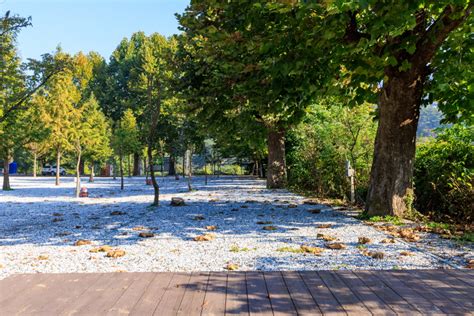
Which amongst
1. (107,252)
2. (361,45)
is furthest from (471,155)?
(107,252)

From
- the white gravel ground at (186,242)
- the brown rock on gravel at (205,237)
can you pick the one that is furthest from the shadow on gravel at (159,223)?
the brown rock on gravel at (205,237)

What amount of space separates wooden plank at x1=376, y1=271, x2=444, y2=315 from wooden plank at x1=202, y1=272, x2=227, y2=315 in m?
1.61

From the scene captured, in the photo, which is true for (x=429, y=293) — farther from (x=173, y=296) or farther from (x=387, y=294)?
(x=173, y=296)

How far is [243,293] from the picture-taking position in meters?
3.60

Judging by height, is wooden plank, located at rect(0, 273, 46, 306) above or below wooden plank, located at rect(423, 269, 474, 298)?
below

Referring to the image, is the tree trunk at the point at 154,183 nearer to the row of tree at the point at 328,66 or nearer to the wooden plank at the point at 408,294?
the row of tree at the point at 328,66

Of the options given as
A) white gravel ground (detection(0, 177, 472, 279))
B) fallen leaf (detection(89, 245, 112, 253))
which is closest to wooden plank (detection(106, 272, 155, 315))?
white gravel ground (detection(0, 177, 472, 279))

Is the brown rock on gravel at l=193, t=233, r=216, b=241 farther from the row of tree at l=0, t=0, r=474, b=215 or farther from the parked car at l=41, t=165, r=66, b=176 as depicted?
the parked car at l=41, t=165, r=66, b=176

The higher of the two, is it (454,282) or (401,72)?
(401,72)

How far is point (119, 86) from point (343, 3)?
47.1 metres

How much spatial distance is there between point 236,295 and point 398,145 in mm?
6369

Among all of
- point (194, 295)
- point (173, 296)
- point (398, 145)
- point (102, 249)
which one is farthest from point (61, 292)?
point (398, 145)

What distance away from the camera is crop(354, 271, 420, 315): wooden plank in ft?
10.5

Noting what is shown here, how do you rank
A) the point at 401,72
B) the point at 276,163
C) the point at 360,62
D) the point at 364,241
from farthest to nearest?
the point at 276,163 → the point at 401,72 → the point at 360,62 → the point at 364,241
